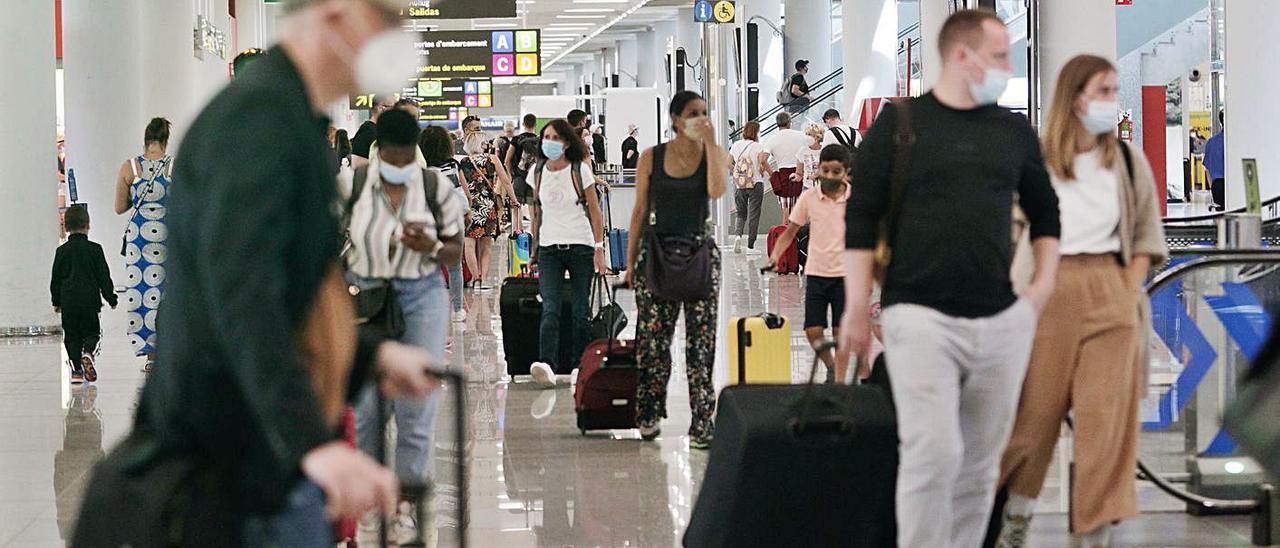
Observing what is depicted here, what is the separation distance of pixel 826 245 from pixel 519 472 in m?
2.21

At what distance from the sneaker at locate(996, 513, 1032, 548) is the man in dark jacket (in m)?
3.33

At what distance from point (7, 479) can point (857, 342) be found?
461 cm

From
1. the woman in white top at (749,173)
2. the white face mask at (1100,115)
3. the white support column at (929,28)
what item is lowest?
the white face mask at (1100,115)

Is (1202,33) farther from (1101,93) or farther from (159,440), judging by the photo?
(159,440)

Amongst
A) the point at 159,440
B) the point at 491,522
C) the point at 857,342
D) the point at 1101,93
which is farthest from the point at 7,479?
the point at 159,440

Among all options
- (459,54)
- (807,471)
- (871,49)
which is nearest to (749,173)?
(871,49)

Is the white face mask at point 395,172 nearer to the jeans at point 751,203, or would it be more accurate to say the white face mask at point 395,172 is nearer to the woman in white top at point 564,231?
the woman in white top at point 564,231

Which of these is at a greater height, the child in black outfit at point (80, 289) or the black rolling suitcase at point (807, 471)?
the child in black outfit at point (80, 289)

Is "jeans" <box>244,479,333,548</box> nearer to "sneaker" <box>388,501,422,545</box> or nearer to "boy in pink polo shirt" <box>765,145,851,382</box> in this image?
"sneaker" <box>388,501,422,545</box>

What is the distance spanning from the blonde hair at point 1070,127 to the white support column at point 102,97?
1375cm

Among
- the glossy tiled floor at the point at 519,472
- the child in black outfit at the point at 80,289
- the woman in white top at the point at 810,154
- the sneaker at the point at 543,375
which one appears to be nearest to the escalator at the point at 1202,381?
the glossy tiled floor at the point at 519,472

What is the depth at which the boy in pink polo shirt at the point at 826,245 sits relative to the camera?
8.86 m

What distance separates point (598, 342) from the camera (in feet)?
28.6

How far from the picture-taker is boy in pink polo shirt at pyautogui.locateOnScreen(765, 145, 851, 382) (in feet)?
29.1
